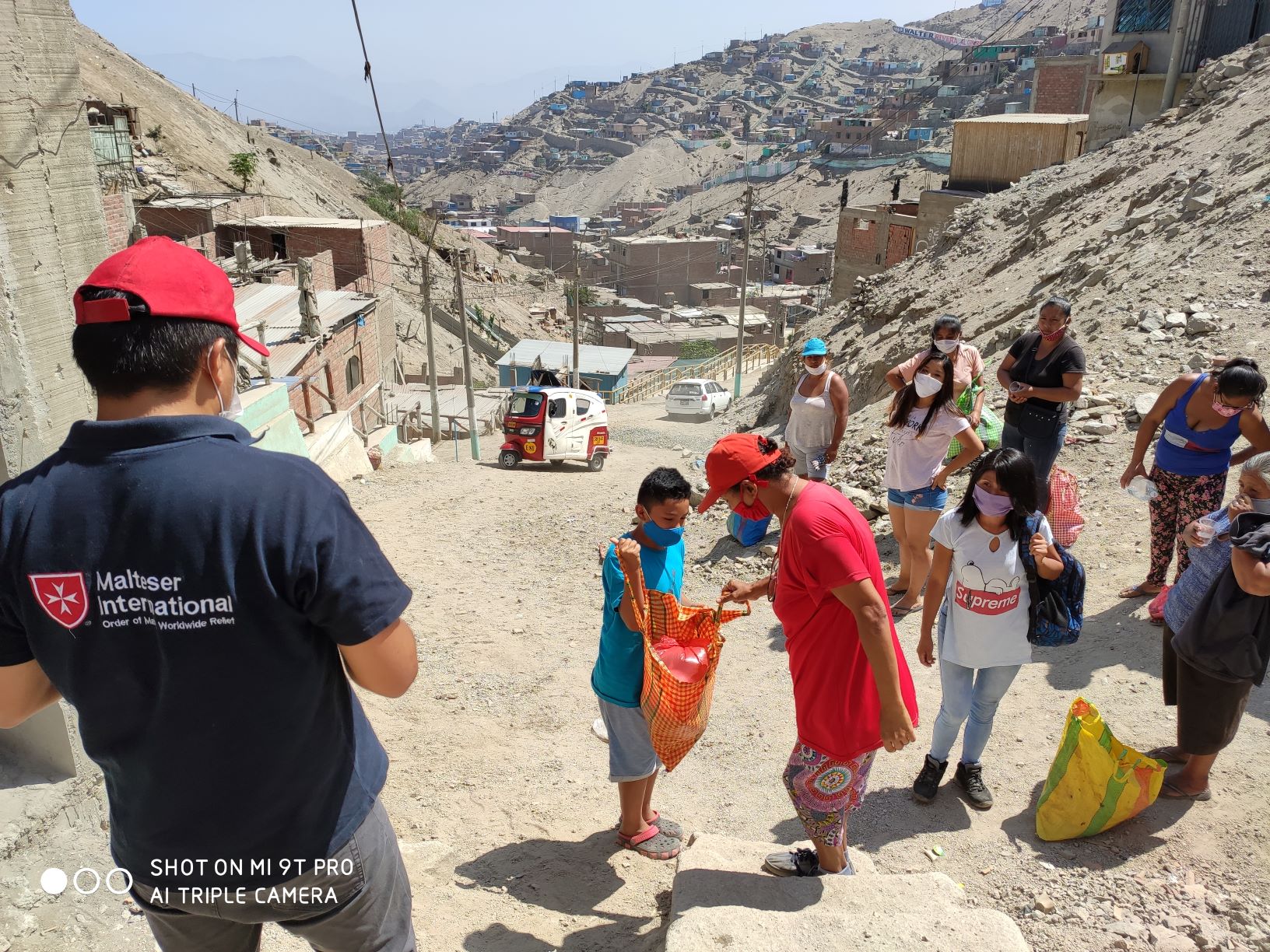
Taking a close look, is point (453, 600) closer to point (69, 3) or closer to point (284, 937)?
point (284, 937)

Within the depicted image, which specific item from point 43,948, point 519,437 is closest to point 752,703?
point 43,948

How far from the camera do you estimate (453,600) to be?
23.3 feet

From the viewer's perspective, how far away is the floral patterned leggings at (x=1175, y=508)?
4980 mm

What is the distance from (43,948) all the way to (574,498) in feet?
26.5

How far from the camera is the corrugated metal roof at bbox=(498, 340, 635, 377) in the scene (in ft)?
107

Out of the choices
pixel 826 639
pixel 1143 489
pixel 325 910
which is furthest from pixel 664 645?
pixel 1143 489

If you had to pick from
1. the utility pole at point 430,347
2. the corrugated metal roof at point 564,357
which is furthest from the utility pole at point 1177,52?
the corrugated metal roof at point 564,357

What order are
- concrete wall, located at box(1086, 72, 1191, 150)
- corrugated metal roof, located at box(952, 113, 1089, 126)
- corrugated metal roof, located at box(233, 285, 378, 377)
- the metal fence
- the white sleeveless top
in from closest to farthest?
1. the white sleeveless top
2. corrugated metal roof, located at box(233, 285, 378, 377)
3. the metal fence
4. concrete wall, located at box(1086, 72, 1191, 150)
5. corrugated metal roof, located at box(952, 113, 1089, 126)

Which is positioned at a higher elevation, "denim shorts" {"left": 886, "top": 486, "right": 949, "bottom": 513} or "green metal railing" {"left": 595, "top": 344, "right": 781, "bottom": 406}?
"denim shorts" {"left": 886, "top": 486, "right": 949, "bottom": 513}

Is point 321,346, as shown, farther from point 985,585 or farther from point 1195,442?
point 985,585

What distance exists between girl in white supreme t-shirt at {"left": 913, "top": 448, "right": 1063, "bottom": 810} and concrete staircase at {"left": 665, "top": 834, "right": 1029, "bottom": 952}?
3.27 feet

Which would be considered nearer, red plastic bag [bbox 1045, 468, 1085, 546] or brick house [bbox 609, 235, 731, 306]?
red plastic bag [bbox 1045, 468, 1085, 546]

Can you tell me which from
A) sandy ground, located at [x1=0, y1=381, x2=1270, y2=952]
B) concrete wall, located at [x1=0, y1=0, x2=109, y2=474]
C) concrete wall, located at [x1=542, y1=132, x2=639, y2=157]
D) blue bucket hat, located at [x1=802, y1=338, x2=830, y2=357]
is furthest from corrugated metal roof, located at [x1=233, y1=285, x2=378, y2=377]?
concrete wall, located at [x1=542, y1=132, x2=639, y2=157]

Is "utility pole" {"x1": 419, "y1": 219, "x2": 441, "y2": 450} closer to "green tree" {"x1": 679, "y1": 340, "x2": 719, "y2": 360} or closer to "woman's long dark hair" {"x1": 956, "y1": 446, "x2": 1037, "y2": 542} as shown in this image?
"woman's long dark hair" {"x1": 956, "y1": 446, "x2": 1037, "y2": 542}
